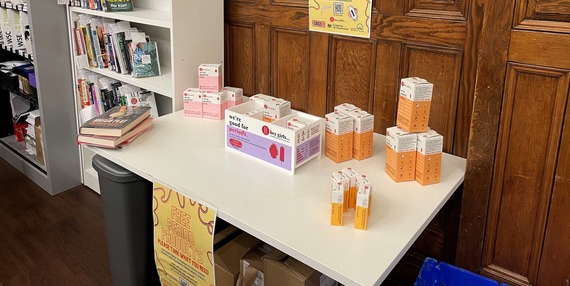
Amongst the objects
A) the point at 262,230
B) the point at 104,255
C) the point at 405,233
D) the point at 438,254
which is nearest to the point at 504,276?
the point at 438,254

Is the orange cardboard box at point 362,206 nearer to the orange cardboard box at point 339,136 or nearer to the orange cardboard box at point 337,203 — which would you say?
the orange cardboard box at point 337,203

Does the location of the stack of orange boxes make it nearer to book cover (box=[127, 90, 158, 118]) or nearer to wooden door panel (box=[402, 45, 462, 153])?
wooden door panel (box=[402, 45, 462, 153])

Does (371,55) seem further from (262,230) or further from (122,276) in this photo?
(122,276)

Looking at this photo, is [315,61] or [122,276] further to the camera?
[315,61]

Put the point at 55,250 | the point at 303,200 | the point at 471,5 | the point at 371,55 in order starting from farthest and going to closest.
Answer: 1. the point at 55,250
2. the point at 371,55
3. the point at 471,5
4. the point at 303,200

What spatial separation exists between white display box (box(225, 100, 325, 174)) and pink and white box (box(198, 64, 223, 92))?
32cm

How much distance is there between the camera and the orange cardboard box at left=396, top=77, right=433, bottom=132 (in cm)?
159

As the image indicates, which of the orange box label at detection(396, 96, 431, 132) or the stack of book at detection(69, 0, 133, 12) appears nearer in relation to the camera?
the orange box label at detection(396, 96, 431, 132)

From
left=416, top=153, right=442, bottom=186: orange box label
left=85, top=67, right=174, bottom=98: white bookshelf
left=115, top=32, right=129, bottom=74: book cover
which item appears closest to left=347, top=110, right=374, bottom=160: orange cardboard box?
left=416, top=153, right=442, bottom=186: orange box label

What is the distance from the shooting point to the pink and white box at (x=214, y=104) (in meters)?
2.15

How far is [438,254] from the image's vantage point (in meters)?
2.02

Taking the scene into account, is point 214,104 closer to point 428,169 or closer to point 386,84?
point 386,84

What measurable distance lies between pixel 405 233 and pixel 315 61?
104 centimetres

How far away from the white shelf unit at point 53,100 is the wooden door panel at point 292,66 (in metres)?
1.42
